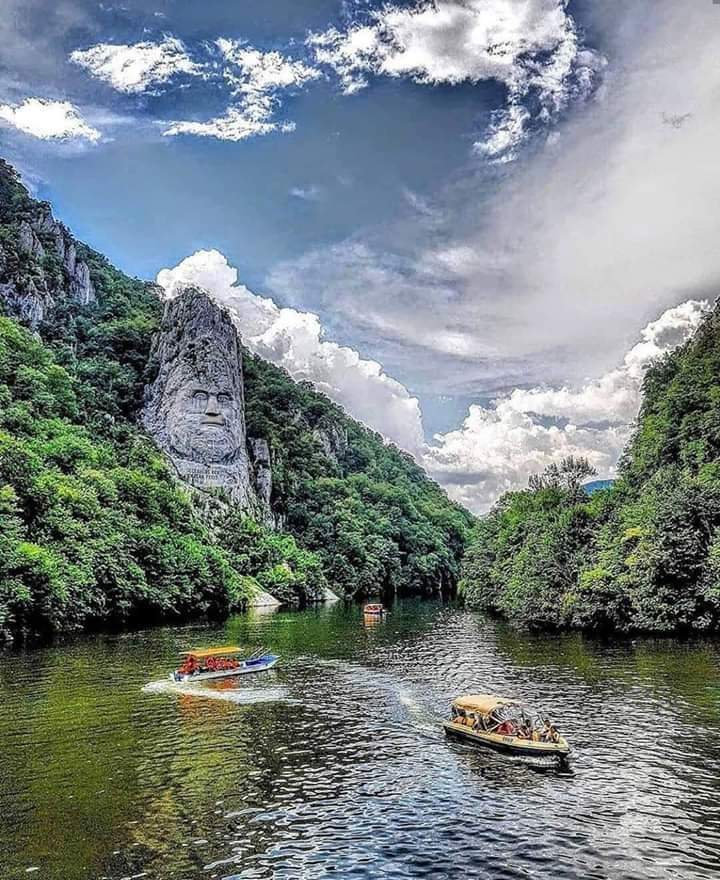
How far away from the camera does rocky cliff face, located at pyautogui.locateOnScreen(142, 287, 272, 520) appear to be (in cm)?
12912

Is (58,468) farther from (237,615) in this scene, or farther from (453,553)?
(453,553)

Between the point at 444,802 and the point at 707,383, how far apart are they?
61.6m

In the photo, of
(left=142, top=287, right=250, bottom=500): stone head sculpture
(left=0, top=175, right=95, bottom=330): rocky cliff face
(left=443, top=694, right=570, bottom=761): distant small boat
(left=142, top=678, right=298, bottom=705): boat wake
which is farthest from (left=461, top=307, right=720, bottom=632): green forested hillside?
(left=0, top=175, right=95, bottom=330): rocky cliff face

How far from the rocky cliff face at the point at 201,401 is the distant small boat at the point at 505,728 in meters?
100

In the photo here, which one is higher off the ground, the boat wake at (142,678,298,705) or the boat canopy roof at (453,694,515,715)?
the boat canopy roof at (453,694,515,715)

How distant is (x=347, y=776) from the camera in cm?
2431

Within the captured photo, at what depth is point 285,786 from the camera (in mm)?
23203

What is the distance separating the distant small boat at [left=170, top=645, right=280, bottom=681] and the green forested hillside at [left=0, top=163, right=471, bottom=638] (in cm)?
1642

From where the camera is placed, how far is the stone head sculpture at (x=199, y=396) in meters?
129

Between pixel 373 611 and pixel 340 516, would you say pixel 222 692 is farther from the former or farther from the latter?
pixel 340 516

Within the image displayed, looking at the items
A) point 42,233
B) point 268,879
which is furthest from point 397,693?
point 42,233

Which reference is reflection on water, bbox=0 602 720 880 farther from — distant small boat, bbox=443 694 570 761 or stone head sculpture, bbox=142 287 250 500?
stone head sculpture, bbox=142 287 250 500

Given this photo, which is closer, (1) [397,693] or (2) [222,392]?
(1) [397,693]

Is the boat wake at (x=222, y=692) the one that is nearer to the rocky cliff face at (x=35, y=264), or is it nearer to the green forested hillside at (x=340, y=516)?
the rocky cliff face at (x=35, y=264)
